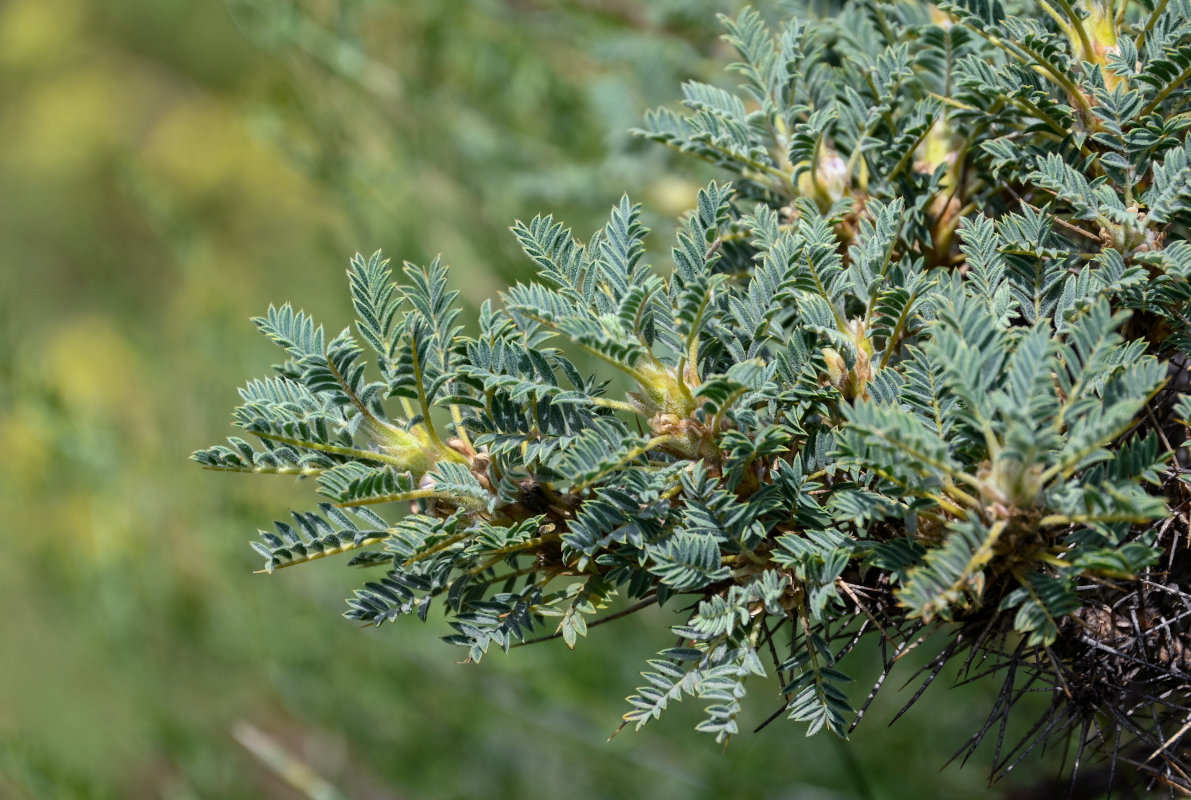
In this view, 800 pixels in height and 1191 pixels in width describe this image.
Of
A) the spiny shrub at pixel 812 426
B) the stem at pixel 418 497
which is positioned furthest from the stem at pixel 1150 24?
the stem at pixel 418 497

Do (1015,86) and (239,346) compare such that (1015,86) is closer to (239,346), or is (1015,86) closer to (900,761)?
(900,761)

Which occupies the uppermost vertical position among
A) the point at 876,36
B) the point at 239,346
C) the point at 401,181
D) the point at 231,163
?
the point at 231,163

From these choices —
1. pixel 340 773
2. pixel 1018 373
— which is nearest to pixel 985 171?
pixel 1018 373

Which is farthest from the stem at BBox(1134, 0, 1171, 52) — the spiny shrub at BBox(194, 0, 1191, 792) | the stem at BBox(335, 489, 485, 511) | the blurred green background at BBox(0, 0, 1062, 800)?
the blurred green background at BBox(0, 0, 1062, 800)

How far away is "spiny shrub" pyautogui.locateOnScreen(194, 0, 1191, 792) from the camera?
2.34 feet

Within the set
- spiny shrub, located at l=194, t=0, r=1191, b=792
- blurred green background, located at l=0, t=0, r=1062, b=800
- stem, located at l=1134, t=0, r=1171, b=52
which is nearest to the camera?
spiny shrub, located at l=194, t=0, r=1191, b=792

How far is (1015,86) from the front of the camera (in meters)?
0.86

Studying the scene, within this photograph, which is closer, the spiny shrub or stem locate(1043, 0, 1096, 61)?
the spiny shrub

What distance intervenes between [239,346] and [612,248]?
2.35 metres

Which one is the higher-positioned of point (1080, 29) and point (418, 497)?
point (1080, 29)

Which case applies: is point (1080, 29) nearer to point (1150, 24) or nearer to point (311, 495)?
point (1150, 24)

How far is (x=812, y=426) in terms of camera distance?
0.85 m

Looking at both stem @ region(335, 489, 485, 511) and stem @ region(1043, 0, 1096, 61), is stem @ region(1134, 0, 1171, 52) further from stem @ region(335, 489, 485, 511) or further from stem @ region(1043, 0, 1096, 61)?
stem @ region(335, 489, 485, 511)

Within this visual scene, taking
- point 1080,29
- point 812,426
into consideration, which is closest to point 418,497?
point 812,426
